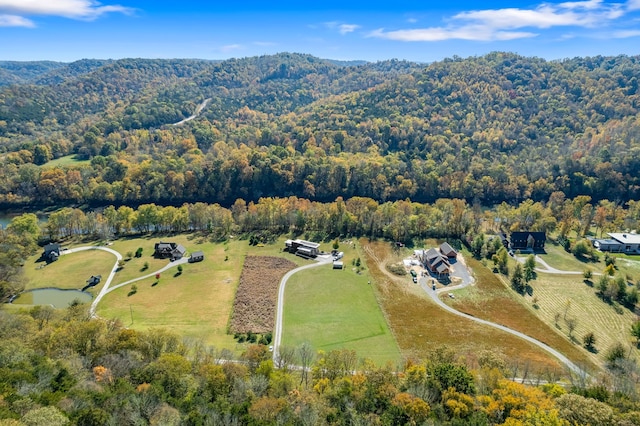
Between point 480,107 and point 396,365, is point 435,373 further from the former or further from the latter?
point 480,107

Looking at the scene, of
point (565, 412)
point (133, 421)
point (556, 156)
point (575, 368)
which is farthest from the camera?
point (556, 156)

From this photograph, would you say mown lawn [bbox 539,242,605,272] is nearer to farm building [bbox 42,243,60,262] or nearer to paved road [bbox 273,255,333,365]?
paved road [bbox 273,255,333,365]

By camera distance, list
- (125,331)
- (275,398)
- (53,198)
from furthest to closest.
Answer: (53,198) → (125,331) → (275,398)

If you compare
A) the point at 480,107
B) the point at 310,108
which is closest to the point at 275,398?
the point at 480,107

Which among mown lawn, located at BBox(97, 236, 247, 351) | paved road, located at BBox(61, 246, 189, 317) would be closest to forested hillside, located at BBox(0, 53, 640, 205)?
paved road, located at BBox(61, 246, 189, 317)

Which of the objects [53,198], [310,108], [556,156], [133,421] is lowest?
[53,198]

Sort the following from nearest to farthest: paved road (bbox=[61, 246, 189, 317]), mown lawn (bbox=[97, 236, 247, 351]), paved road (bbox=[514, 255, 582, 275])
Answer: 1. mown lawn (bbox=[97, 236, 247, 351])
2. paved road (bbox=[61, 246, 189, 317])
3. paved road (bbox=[514, 255, 582, 275])
